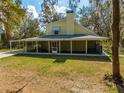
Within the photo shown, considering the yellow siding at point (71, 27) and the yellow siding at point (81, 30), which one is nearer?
the yellow siding at point (71, 27)

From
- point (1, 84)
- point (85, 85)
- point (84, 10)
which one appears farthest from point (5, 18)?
point (84, 10)

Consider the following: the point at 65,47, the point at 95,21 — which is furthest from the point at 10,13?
the point at 95,21

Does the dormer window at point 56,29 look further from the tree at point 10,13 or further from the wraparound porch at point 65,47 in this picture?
the tree at point 10,13

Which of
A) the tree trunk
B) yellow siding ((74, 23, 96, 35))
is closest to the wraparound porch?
yellow siding ((74, 23, 96, 35))

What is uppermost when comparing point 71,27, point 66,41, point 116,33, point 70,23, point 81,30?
point 70,23

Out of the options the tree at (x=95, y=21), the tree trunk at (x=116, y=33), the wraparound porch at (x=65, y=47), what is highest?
the tree at (x=95, y=21)

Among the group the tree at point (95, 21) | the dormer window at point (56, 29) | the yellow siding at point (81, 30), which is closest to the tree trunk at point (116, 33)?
the yellow siding at point (81, 30)

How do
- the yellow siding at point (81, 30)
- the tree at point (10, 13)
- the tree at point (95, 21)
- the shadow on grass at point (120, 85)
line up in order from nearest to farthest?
the shadow on grass at point (120, 85), the tree at point (10, 13), the yellow siding at point (81, 30), the tree at point (95, 21)

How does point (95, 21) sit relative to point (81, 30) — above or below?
above

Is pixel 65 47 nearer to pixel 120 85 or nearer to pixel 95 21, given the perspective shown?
pixel 120 85

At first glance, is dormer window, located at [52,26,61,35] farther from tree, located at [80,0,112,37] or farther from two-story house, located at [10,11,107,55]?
tree, located at [80,0,112,37]

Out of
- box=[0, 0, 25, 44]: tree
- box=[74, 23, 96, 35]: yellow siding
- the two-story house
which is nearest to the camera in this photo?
box=[0, 0, 25, 44]: tree

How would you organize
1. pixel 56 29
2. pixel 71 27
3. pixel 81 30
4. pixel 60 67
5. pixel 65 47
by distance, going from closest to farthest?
pixel 60 67
pixel 65 47
pixel 71 27
pixel 81 30
pixel 56 29

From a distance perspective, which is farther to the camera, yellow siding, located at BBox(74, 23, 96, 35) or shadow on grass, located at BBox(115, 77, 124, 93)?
yellow siding, located at BBox(74, 23, 96, 35)
